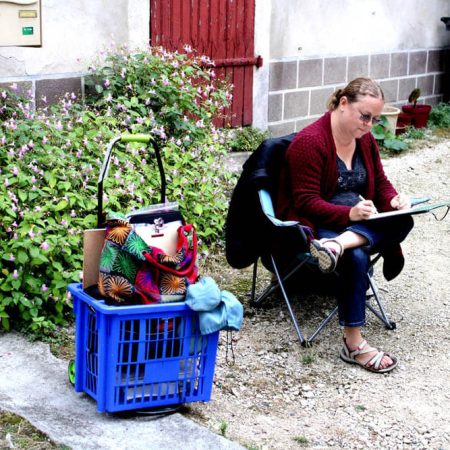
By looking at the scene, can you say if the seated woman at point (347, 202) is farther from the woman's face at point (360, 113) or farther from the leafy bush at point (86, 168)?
the leafy bush at point (86, 168)

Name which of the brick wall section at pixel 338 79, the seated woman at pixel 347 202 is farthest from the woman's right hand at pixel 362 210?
the brick wall section at pixel 338 79

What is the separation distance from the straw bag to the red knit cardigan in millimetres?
1087

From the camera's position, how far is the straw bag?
3.60 metres

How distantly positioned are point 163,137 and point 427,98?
5.86 m

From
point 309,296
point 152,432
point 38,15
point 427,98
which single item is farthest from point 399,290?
point 427,98

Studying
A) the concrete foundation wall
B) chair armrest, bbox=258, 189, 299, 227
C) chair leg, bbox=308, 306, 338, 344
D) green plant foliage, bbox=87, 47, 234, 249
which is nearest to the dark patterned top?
chair armrest, bbox=258, 189, 299, 227

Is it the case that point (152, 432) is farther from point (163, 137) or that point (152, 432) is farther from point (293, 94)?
point (293, 94)

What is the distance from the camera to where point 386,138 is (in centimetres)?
910

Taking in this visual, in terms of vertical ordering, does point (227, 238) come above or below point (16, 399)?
above

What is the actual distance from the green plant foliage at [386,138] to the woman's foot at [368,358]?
4.70 metres

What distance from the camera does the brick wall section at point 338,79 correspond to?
841cm

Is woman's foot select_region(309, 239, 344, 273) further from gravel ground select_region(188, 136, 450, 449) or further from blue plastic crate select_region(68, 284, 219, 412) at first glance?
blue plastic crate select_region(68, 284, 219, 412)

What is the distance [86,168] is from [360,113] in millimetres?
1599

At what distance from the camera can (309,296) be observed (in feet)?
17.4
